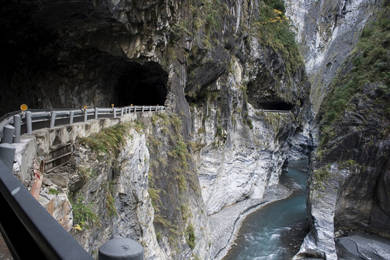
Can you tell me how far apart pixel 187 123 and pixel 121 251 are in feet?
63.3

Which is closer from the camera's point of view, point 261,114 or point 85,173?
point 85,173

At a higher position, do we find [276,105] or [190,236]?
[276,105]

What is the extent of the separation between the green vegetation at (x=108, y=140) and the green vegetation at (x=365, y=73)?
77.6 feet

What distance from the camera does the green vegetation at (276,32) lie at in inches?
1441

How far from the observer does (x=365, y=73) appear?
87.5 ft

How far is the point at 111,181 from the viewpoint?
7.41 meters

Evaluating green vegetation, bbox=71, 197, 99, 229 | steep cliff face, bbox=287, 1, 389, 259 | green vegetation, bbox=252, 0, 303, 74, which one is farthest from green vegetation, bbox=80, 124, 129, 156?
green vegetation, bbox=252, 0, 303, 74

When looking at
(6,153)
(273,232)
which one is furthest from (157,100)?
(6,153)

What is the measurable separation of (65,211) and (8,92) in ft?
37.3

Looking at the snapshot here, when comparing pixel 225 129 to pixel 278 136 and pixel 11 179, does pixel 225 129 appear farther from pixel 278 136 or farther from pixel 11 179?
pixel 11 179

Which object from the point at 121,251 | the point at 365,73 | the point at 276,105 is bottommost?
the point at 121,251

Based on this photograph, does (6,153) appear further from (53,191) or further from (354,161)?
(354,161)

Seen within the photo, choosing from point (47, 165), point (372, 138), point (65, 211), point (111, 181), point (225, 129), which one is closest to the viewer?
point (65, 211)

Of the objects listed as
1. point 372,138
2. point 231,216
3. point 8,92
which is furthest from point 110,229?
point 372,138
